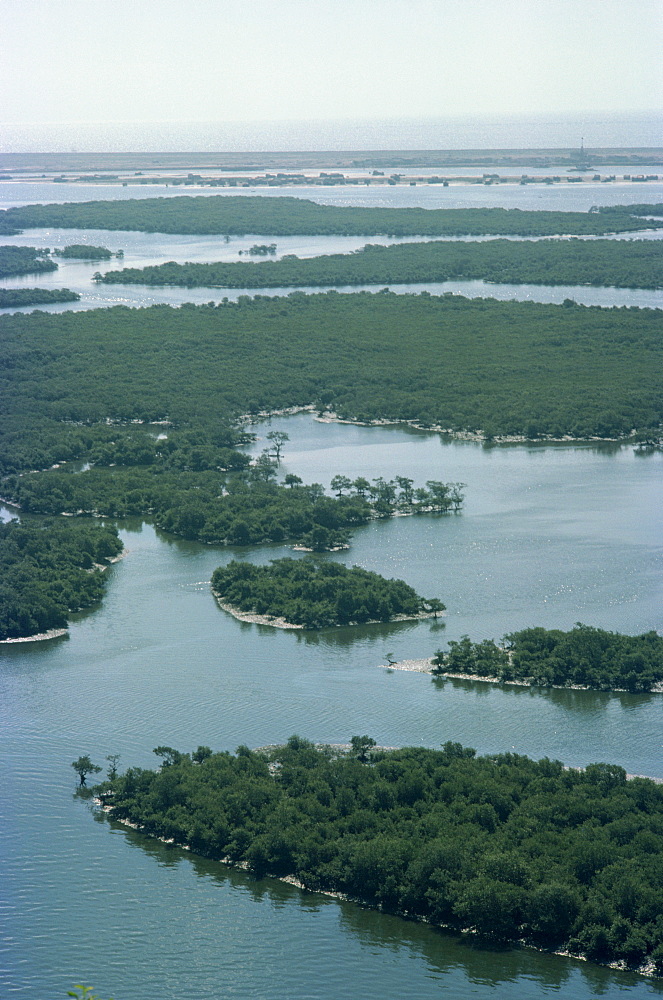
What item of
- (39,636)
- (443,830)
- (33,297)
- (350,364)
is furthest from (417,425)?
(33,297)

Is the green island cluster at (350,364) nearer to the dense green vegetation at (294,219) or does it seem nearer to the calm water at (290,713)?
the calm water at (290,713)

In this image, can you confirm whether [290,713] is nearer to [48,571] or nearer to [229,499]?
[48,571]

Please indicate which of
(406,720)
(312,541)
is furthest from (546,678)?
(312,541)

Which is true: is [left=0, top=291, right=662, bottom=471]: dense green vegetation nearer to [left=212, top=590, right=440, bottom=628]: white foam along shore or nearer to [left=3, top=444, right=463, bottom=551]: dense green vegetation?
[left=3, top=444, right=463, bottom=551]: dense green vegetation

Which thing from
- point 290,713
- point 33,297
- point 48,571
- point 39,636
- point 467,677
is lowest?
point 290,713

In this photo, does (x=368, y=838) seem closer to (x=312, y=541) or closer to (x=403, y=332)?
(x=312, y=541)
